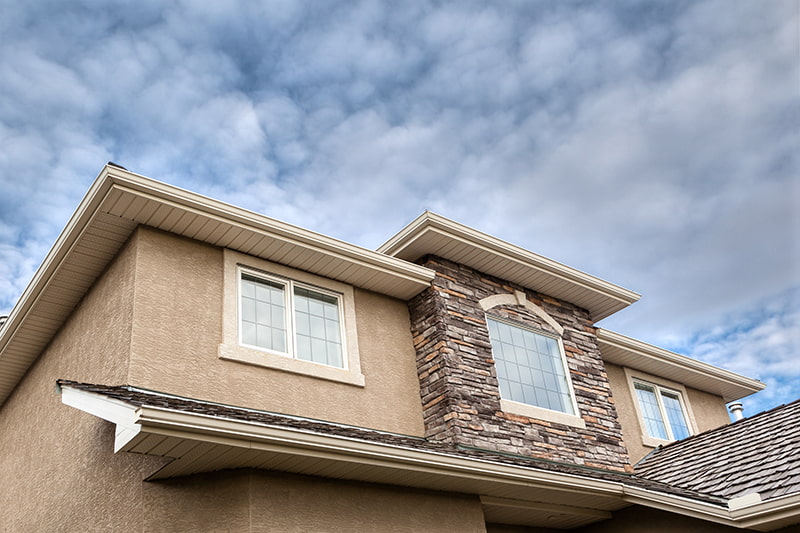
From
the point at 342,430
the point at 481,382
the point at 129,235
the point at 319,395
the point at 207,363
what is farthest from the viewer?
the point at 481,382

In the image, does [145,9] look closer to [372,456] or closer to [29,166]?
[372,456]

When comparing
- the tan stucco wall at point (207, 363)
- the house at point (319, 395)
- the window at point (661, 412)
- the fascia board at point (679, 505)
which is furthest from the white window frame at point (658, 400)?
the tan stucco wall at point (207, 363)

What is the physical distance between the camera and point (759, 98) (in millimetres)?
15641

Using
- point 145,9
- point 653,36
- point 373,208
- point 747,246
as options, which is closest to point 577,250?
point 747,246

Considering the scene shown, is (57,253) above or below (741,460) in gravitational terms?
above

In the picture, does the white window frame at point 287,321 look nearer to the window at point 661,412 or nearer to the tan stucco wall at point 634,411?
the tan stucco wall at point 634,411

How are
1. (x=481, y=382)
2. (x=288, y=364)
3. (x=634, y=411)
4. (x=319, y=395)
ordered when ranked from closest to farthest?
(x=288, y=364) → (x=319, y=395) → (x=481, y=382) → (x=634, y=411)

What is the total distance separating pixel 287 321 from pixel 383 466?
2.90 meters

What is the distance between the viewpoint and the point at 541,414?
1067 centimetres

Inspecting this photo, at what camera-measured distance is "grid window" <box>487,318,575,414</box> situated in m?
10.8

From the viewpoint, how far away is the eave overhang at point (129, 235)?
8.16 meters

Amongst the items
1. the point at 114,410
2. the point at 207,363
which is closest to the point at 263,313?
the point at 207,363

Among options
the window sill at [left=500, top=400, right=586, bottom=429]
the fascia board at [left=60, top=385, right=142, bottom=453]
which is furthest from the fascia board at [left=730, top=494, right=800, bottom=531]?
the fascia board at [left=60, top=385, right=142, bottom=453]

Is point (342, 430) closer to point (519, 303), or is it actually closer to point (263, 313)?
point (263, 313)
